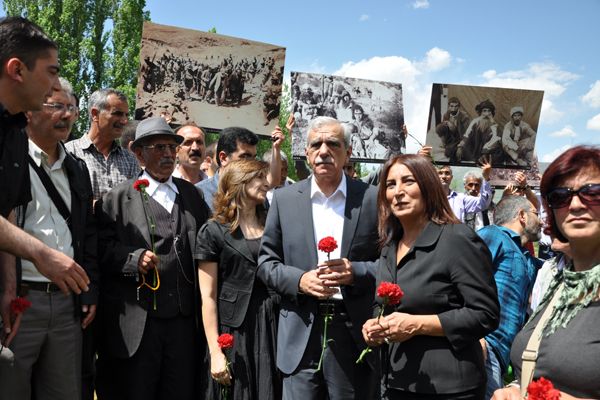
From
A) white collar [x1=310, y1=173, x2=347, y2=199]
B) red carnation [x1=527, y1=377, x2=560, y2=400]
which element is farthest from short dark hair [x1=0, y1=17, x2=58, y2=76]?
red carnation [x1=527, y1=377, x2=560, y2=400]

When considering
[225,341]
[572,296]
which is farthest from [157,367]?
[572,296]

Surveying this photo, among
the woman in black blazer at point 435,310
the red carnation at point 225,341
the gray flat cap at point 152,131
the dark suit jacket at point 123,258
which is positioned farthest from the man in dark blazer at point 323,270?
the gray flat cap at point 152,131

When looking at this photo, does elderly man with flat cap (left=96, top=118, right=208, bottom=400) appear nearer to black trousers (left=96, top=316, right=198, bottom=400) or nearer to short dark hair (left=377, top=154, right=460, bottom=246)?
black trousers (left=96, top=316, right=198, bottom=400)

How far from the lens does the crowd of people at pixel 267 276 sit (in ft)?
9.10

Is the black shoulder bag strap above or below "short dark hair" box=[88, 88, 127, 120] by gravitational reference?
below

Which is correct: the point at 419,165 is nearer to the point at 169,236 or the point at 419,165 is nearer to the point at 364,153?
the point at 169,236

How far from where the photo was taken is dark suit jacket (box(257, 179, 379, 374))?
3.84m

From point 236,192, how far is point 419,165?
1.65 metres

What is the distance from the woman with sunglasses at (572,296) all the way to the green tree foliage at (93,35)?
26851mm

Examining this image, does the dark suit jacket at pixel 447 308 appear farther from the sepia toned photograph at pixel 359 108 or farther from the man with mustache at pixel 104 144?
the sepia toned photograph at pixel 359 108

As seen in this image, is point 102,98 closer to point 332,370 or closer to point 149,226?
point 149,226

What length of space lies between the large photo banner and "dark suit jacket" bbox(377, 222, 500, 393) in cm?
443

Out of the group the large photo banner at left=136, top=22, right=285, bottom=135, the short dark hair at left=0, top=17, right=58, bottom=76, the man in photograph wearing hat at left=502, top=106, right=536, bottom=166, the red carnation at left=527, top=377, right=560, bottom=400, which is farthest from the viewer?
the man in photograph wearing hat at left=502, top=106, right=536, bottom=166

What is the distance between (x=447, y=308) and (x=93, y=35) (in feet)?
98.9
